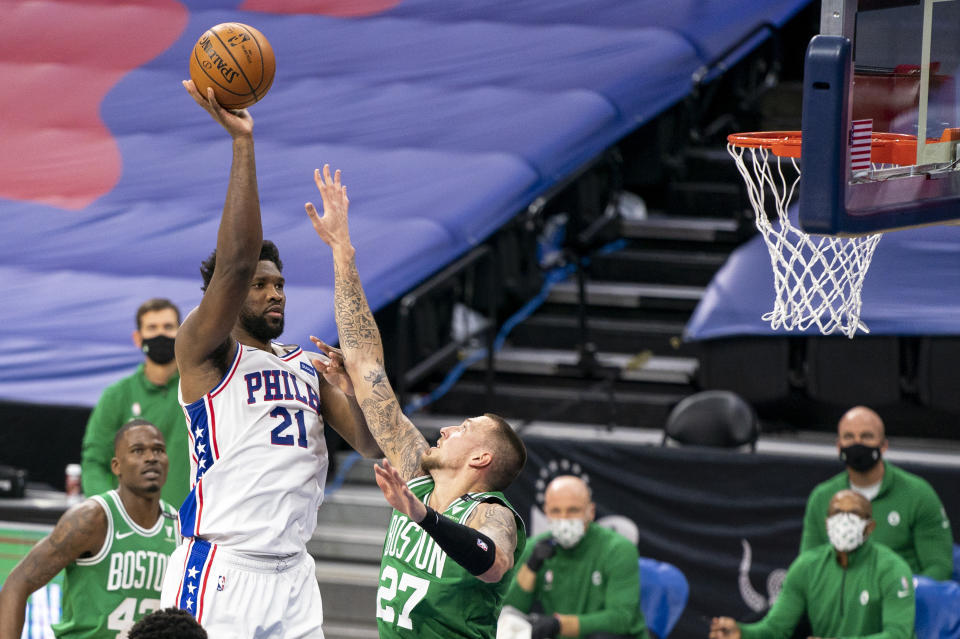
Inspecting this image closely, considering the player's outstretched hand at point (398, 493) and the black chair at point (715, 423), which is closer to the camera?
the player's outstretched hand at point (398, 493)

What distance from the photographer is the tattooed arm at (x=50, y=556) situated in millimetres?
5688

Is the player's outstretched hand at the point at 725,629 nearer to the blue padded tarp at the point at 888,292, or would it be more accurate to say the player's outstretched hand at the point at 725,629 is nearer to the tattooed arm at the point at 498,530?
the blue padded tarp at the point at 888,292

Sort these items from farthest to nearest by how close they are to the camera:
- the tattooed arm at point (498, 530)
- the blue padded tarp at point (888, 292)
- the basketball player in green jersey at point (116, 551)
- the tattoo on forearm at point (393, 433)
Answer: the blue padded tarp at point (888, 292) < the basketball player in green jersey at point (116, 551) < the tattoo on forearm at point (393, 433) < the tattooed arm at point (498, 530)

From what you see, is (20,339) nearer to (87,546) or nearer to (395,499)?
(87,546)

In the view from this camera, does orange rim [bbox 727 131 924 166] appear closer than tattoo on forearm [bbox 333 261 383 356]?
No

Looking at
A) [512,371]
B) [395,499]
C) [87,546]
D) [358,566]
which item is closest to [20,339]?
[358,566]

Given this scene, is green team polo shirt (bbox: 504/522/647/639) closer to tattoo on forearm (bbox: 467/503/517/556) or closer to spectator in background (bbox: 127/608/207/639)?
tattoo on forearm (bbox: 467/503/517/556)

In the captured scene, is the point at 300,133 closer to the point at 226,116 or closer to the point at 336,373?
the point at 336,373

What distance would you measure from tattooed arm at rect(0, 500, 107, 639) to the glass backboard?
3.15 metres

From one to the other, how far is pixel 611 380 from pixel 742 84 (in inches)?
178

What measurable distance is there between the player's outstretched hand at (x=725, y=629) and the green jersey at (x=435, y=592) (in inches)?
122

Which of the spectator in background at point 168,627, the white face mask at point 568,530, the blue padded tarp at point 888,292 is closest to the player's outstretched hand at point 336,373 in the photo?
the spectator in background at point 168,627

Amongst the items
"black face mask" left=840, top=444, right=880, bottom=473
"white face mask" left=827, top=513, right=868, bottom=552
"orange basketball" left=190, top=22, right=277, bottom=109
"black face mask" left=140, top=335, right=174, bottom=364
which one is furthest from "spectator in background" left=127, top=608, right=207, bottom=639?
"black face mask" left=840, top=444, right=880, bottom=473

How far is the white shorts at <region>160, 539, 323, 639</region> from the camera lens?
462 cm
